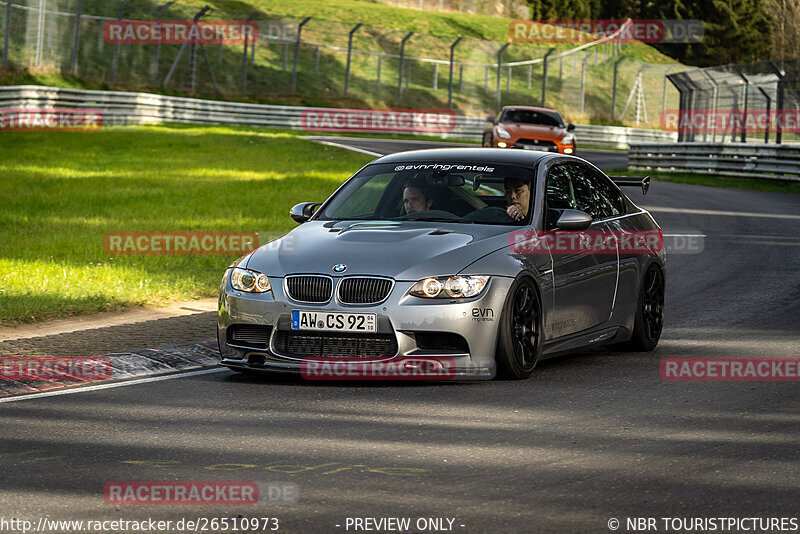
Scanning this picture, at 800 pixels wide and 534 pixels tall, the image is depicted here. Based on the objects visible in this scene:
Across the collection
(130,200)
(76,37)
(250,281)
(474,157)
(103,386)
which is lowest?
(130,200)

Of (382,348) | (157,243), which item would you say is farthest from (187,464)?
(157,243)

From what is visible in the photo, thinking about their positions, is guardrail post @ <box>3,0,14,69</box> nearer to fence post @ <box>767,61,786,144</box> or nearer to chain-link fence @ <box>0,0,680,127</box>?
chain-link fence @ <box>0,0,680,127</box>

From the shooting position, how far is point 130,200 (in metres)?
21.2

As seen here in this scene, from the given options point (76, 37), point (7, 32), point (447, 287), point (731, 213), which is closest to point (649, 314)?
point (447, 287)

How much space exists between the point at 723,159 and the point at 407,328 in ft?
94.0

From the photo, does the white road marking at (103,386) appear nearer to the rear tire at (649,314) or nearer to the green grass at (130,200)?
the green grass at (130,200)

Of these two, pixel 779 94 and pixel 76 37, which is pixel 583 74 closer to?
pixel 76 37

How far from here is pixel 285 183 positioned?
25156 mm

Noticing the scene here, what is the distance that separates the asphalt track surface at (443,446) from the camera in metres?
5.43

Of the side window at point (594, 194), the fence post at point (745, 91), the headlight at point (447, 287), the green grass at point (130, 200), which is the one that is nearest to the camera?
the headlight at point (447, 287)

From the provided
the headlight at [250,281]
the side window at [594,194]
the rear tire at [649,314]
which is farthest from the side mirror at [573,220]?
the headlight at [250,281]

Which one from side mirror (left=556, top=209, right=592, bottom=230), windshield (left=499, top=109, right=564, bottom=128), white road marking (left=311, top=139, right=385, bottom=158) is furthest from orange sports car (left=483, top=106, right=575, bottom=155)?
side mirror (left=556, top=209, right=592, bottom=230)

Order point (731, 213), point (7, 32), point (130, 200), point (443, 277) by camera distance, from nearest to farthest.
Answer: point (443, 277), point (130, 200), point (731, 213), point (7, 32)

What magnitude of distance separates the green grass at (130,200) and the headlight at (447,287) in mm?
4193
